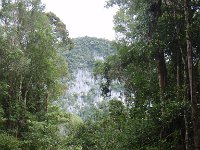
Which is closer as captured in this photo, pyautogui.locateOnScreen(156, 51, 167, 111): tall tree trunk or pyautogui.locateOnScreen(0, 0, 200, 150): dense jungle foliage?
pyautogui.locateOnScreen(0, 0, 200, 150): dense jungle foliage

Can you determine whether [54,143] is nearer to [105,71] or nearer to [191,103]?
[105,71]

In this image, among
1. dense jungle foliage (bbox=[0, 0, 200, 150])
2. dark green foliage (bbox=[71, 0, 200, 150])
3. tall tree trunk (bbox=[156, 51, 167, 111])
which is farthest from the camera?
tall tree trunk (bbox=[156, 51, 167, 111])

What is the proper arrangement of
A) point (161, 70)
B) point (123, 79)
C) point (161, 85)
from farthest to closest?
point (123, 79)
point (161, 70)
point (161, 85)

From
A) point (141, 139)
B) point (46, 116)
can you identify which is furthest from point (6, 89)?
point (141, 139)

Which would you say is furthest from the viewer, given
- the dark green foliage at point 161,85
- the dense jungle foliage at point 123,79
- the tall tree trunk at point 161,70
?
the tall tree trunk at point 161,70

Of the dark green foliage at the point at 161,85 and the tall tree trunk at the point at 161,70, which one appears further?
the tall tree trunk at the point at 161,70

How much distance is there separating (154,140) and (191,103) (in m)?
2.30

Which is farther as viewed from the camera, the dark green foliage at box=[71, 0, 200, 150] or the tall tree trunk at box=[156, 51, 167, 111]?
the tall tree trunk at box=[156, 51, 167, 111]

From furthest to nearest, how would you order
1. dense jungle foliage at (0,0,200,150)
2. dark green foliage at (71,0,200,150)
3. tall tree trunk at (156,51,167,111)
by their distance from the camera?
tall tree trunk at (156,51,167,111) < dense jungle foliage at (0,0,200,150) < dark green foliage at (71,0,200,150)

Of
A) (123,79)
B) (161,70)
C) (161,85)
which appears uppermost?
(123,79)

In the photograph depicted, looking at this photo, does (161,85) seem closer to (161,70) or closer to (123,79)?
(161,70)

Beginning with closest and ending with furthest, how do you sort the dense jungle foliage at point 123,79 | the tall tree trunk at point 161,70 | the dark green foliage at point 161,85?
the dark green foliage at point 161,85 → the dense jungle foliage at point 123,79 → the tall tree trunk at point 161,70

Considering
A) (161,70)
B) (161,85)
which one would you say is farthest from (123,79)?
(161,85)

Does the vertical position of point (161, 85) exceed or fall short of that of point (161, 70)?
it falls short
